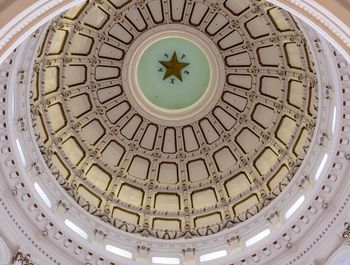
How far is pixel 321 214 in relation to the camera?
1927 cm

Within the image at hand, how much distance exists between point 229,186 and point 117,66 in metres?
8.76

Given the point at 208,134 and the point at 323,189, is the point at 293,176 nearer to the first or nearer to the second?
the point at 323,189

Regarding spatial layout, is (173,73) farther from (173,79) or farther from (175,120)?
(175,120)

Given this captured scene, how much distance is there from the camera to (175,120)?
28.6 metres

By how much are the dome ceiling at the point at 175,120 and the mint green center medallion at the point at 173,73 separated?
0.42 feet

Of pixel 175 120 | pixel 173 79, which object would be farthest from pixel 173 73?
pixel 175 120

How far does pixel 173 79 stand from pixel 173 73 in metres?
0.36

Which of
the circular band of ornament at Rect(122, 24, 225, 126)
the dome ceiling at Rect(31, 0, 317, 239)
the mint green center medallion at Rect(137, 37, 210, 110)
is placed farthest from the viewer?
the mint green center medallion at Rect(137, 37, 210, 110)

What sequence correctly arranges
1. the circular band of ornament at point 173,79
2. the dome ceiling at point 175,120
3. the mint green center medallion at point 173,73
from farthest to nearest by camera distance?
the mint green center medallion at point 173,73, the circular band of ornament at point 173,79, the dome ceiling at point 175,120

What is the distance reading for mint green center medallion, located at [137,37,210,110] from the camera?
2709cm

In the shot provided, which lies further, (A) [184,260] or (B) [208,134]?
(B) [208,134]

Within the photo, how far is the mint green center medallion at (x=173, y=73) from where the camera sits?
27.1m

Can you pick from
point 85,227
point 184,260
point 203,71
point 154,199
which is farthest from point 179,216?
point 203,71

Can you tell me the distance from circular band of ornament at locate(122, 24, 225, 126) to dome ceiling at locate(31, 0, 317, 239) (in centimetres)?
6
